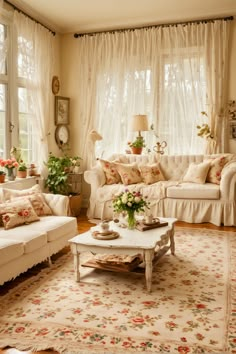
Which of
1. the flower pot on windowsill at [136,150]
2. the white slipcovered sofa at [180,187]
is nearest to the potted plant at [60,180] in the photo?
the white slipcovered sofa at [180,187]

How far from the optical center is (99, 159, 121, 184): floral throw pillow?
19.2 feet

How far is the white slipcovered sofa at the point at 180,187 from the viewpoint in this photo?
5238mm

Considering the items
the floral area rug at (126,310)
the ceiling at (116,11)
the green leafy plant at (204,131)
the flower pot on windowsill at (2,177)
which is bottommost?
the floral area rug at (126,310)

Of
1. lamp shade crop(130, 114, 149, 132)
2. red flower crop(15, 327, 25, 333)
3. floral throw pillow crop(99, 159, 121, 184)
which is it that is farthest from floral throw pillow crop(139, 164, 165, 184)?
red flower crop(15, 327, 25, 333)

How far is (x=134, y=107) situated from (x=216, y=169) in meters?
1.88

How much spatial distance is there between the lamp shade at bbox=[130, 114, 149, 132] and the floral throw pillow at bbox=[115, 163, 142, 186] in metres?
0.62

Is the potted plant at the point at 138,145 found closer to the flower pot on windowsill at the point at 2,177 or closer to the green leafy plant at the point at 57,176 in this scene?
Result: the green leafy plant at the point at 57,176

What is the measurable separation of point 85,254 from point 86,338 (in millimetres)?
1685

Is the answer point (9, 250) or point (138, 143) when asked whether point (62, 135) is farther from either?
point (9, 250)

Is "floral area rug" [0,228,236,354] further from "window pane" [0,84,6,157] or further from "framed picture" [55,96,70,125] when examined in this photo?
"framed picture" [55,96,70,125]

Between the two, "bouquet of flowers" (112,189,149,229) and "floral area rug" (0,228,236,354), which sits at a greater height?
"bouquet of flowers" (112,189,149,229)

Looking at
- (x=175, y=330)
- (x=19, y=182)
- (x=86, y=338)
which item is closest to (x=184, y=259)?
(x=175, y=330)

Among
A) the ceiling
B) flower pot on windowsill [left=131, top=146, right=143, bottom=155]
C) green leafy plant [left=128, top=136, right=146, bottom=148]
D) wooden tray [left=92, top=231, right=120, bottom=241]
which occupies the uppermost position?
the ceiling

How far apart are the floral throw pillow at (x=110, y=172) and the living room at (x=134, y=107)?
19 centimetres
